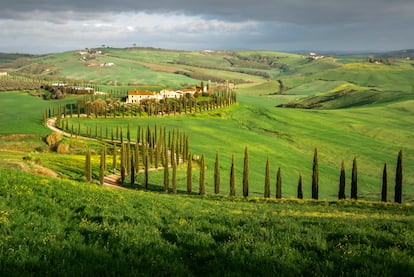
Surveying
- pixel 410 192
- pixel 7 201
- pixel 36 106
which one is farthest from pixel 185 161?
pixel 36 106

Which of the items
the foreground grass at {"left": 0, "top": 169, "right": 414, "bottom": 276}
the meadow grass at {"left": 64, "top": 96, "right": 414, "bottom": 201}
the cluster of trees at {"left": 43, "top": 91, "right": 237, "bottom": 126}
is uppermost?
the foreground grass at {"left": 0, "top": 169, "right": 414, "bottom": 276}

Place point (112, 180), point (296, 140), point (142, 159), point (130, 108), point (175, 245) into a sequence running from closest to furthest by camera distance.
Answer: point (175, 245), point (112, 180), point (142, 159), point (296, 140), point (130, 108)

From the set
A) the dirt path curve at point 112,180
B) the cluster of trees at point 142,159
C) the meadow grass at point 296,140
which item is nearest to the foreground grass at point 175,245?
the cluster of trees at point 142,159

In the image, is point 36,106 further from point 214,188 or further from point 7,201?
point 7,201

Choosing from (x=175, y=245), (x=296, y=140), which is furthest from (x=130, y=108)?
(x=175, y=245)

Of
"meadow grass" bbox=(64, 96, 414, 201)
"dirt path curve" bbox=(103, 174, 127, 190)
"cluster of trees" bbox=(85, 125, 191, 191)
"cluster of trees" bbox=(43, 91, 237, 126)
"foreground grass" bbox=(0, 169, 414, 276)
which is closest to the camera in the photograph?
"foreground grass" bbox=(0, 169, 414, 276)

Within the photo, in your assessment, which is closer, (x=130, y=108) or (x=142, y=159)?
(x=142, y=159)

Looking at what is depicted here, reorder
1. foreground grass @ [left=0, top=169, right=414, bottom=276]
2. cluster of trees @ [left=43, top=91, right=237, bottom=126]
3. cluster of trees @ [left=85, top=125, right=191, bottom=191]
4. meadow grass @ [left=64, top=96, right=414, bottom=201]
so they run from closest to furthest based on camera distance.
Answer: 1. foreground grass @ [left=0, top=169, right=414, bottom=276]
2. cluster of trees @ [left=85, top=125, right=191, bottom=191]
3. meadow grass @ [left=64, top=96, right=414, bottom=201]
4. cluster of trees @ [left=43, top=91, right=237, bottom=126]

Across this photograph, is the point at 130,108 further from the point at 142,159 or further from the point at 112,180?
the point at 112,180

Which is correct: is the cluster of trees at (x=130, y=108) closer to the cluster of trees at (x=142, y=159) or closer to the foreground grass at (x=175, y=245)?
the cluster of trees at (x=142, y=159)

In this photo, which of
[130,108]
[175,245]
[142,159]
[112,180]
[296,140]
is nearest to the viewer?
[175,245]

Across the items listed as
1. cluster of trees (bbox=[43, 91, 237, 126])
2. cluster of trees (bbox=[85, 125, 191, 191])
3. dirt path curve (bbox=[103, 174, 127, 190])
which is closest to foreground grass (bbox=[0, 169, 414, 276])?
cluster of trees (bbox=[85, 125, 191, 191])

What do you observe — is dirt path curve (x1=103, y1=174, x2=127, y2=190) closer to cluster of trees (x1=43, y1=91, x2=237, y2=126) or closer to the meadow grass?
the meadow grass

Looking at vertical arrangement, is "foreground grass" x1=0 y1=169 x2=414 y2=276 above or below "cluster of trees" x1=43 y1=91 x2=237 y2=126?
above
